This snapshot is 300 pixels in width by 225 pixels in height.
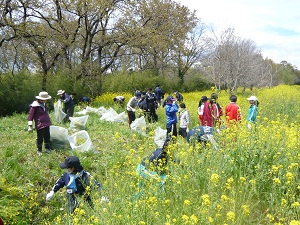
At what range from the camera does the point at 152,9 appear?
19781 mm

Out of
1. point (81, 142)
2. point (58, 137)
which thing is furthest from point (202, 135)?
point (58, 137)

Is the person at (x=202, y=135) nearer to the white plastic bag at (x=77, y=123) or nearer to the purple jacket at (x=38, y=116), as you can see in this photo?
the purple jacket at (x=38, y=116)

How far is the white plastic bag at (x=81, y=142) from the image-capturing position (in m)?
6.25

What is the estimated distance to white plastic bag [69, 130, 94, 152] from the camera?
625 cm

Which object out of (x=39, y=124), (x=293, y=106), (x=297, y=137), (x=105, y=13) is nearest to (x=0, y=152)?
(x=39, y=124)

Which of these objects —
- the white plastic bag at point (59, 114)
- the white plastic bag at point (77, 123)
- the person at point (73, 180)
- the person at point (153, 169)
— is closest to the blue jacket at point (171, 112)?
the white plastic bag at point (77, 123)

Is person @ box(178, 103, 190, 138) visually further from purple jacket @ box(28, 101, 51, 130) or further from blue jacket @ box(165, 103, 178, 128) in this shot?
purple jacket @ box(28, 101, 51, 130)

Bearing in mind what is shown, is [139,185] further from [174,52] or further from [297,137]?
[174,52]

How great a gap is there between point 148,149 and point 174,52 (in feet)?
77.2

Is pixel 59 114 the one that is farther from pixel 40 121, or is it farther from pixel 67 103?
pixel 40 121

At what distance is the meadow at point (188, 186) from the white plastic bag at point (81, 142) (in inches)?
6.3

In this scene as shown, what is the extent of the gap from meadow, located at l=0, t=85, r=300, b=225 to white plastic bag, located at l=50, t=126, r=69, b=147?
13.5 inches

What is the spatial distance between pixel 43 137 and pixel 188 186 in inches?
168

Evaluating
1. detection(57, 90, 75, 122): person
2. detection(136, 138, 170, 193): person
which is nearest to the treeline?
detection(57, 90, 75, 122): person
